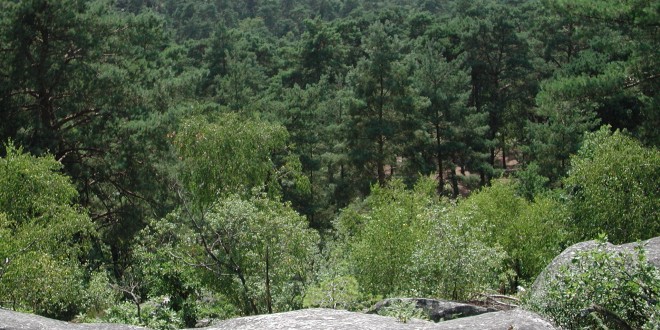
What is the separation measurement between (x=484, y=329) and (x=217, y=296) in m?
9.62

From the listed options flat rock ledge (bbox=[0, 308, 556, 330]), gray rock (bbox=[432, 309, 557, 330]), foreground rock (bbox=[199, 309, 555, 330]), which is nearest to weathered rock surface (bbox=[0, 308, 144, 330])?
flat rock ledge (bbox=[0, 308, 556, 330])

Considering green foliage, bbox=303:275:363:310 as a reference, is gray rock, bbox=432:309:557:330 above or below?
above

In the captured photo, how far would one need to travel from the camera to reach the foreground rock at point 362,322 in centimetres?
754

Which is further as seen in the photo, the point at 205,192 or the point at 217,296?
the point at 205,192

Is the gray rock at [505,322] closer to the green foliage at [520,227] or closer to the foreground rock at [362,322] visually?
the foreground rock at [362,322]

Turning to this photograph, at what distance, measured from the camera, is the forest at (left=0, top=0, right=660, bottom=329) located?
15555mm

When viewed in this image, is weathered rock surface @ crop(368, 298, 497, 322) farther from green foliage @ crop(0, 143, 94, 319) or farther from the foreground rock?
green foliage @ crop(0, 143, 94, 319)

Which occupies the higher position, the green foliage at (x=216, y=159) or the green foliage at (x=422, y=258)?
the green foliage at (x=216, y=159)

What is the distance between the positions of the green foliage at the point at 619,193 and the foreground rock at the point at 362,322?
10502 millimetres

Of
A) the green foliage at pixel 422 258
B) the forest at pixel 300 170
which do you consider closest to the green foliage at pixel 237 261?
the forest at pixel 300 170

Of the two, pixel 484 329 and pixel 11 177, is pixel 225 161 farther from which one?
pixel 484 329

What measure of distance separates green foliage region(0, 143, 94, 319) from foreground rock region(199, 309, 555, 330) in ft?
23.3

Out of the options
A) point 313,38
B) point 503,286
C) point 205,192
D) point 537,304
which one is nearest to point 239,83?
point 313,38

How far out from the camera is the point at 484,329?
7.49 meters
